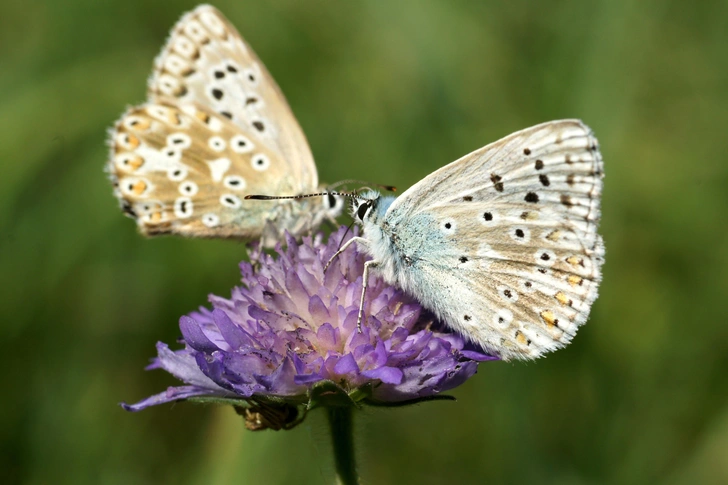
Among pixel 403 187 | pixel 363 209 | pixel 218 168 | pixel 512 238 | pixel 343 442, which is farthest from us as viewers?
pixel 403 187

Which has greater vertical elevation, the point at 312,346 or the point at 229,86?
the point at 229,86

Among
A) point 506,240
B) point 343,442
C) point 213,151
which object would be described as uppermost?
point 506,240

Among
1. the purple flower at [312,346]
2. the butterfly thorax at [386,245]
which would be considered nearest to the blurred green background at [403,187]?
the purple flower at [312,346]

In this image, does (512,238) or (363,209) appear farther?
(363,209)

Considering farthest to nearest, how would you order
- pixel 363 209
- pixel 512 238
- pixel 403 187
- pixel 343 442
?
pixel 403 187 → pixel 363 209 → pixel 512 238 → pixel 343 442

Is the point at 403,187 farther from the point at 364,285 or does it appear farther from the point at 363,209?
the point at 364,285

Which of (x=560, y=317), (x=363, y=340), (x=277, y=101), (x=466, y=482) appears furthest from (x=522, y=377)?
(x=277, y=101)

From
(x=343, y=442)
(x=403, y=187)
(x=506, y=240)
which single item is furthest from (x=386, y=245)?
(x=403, y=187)

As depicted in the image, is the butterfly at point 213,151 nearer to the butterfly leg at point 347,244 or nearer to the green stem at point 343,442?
the butterfly leg at point 347,244
